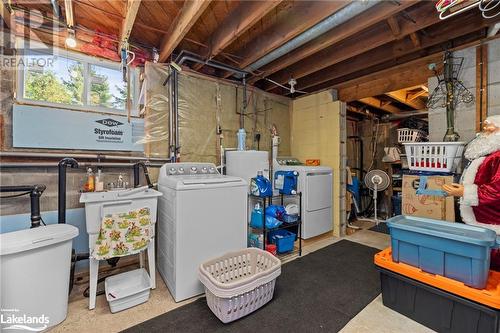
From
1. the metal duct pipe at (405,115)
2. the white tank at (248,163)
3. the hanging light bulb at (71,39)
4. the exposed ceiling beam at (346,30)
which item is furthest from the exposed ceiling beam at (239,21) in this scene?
the metal duct pipe at (405,115)

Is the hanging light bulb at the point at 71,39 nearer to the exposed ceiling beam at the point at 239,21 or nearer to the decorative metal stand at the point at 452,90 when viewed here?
the exposed ceiling beam at the point at 239,21

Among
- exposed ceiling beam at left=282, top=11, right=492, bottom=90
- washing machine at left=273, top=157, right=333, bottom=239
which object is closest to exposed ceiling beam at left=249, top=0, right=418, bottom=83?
exposed ceiling beam at left=282, top=11, right=492, bottom=90

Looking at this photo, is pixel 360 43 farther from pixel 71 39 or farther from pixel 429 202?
pixel 71 39

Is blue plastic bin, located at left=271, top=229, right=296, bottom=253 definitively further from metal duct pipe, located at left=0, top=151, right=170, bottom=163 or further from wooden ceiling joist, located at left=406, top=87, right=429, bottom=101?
wooden ceiling joist, located at left=406, top=87, right=429, bottom=101

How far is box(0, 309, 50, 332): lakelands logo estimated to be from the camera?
57.1 inches

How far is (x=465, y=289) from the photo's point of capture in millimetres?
1432

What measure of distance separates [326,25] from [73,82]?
8.76 ft

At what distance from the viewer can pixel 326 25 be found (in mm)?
1980

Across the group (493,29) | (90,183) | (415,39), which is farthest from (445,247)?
(90,183)

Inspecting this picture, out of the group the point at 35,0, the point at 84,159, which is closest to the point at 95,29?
the point at 35,0

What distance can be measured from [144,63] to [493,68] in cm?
388

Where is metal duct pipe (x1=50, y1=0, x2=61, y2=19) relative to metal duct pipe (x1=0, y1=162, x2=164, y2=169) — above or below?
above

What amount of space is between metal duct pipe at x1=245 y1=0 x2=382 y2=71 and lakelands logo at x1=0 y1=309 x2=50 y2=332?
3.15 m

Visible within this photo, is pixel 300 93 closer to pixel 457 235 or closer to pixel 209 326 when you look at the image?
pixel 457 235
